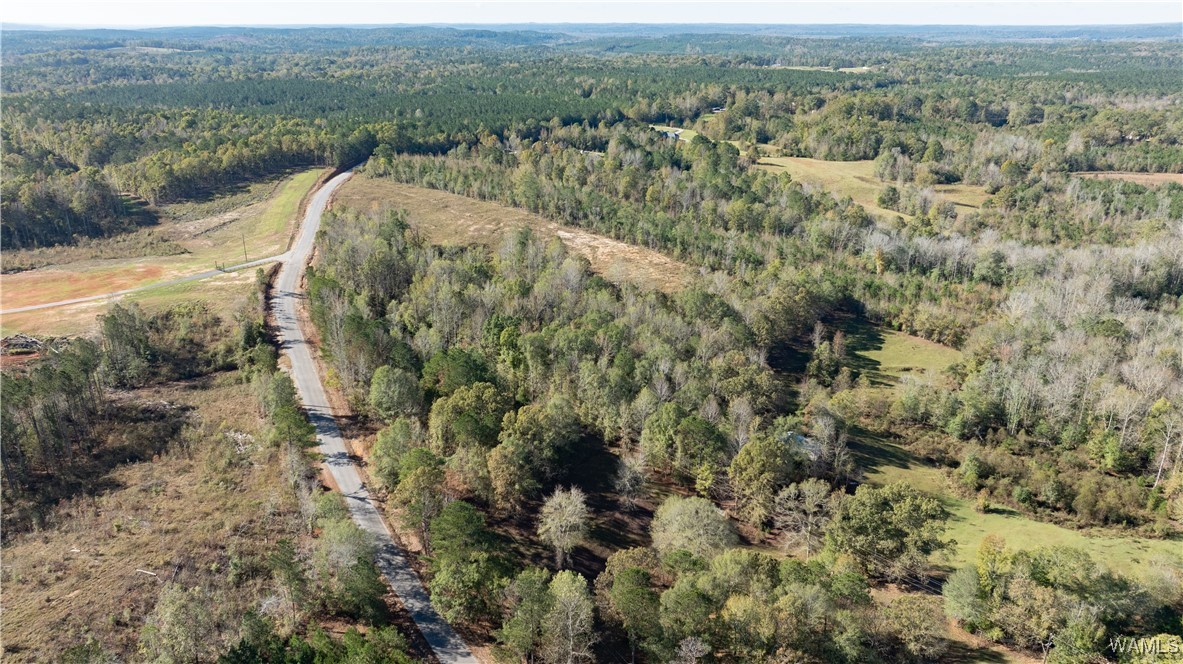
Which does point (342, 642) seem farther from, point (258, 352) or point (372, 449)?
point (258, 352)

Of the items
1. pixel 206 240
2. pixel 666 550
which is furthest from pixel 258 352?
pixel 206 240

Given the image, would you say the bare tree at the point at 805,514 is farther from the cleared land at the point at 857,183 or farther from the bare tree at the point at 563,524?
the cleared land at the point at 857,183

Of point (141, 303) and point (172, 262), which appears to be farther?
point (172, 262)

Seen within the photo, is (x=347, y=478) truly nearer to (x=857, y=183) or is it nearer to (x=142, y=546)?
(x=142, y=546)

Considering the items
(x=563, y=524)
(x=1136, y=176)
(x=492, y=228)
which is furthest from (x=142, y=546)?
(x=1136, y=176)
